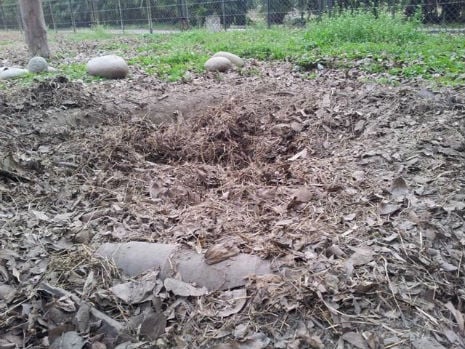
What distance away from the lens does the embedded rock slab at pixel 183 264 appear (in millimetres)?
2291

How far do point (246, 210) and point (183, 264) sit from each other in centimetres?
76

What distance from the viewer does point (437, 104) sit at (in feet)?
13.3

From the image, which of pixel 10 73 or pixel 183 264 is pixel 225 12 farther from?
pixel 183 264

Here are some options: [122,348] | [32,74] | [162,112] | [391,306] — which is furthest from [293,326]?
[32,74]

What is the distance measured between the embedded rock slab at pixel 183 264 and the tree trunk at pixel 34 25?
7351 millimetres

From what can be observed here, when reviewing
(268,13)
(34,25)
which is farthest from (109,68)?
(268,13)

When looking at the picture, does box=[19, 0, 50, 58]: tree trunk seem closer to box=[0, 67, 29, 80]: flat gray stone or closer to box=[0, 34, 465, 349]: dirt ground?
box=[0, 67, 29, 80]: flat gray stone

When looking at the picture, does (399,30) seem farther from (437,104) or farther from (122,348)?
(122,348)

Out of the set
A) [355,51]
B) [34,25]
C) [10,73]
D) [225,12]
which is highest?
[225,12]

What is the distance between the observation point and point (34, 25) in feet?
27.7

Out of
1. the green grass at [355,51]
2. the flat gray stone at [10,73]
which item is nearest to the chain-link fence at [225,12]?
the green grass at [355,51]

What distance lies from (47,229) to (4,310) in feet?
2.37

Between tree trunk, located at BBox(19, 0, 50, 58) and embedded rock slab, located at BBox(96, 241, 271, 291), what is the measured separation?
24.1 ft

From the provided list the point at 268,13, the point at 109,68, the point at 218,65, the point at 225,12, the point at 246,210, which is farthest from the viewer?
the point at 225,12
